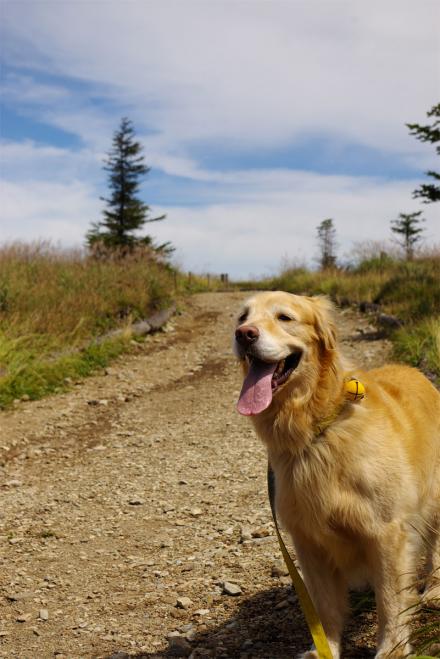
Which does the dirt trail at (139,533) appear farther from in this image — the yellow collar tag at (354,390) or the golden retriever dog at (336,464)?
the yellow collar tag at (354,390)

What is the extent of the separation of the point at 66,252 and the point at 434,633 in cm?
1295

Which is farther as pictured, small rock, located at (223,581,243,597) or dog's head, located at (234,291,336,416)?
small rock, located at (223,581,243,597)

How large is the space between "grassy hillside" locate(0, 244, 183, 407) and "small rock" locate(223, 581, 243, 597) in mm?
4942


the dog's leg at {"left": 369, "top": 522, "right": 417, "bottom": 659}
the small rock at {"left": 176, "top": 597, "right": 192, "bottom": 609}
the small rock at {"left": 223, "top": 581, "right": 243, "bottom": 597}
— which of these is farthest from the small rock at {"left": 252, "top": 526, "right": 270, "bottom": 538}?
the dog's leg at {"left": 369, "top": 522, "right": 417, "bottom": 659}

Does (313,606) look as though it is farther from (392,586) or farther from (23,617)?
(23,617)

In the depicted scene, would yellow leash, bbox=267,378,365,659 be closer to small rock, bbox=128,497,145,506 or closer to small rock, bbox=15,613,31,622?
small rock, bbox=15,613,31,622

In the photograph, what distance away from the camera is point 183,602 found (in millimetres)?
3430

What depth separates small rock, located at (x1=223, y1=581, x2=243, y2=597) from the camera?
11.3ft

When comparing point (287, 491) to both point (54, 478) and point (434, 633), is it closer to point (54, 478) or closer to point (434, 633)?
point (434, 633)

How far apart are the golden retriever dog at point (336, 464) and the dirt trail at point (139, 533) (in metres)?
0.43

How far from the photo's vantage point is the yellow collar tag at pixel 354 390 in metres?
2.76

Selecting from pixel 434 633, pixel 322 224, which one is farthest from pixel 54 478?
pixel 322 224

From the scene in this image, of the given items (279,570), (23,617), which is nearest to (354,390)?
(279,570)

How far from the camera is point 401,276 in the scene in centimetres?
1473
